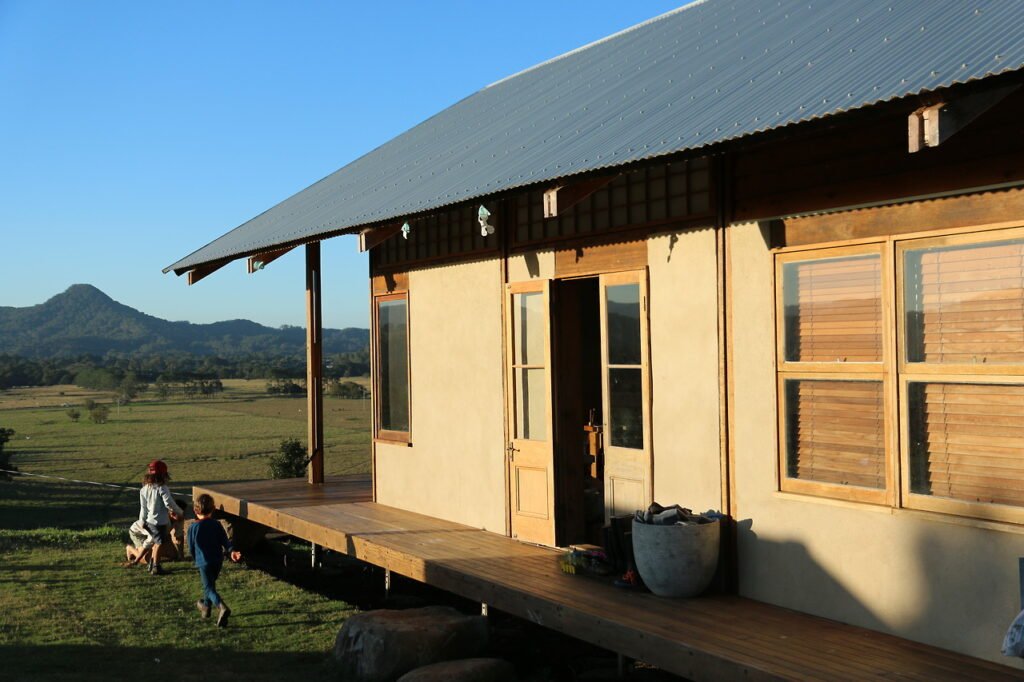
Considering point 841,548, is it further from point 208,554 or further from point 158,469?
point 158,469

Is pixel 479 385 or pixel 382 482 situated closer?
pixel 479 385

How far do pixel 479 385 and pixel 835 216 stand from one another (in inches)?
162

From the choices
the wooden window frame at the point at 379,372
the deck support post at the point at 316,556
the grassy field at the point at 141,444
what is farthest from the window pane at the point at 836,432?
the grassy field at the point at 141,444

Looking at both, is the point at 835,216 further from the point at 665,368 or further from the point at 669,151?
the point at 665,368

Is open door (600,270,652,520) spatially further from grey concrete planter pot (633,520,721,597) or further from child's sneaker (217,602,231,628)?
child's sneaker (217,602,231,628)

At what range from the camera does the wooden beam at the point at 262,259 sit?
1195cm

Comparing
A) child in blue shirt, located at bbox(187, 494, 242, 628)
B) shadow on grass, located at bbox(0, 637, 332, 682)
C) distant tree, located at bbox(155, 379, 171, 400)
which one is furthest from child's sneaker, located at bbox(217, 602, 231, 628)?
distant tree, located at bbox(155, 379, 171, 400)

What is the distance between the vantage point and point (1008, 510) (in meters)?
5.29

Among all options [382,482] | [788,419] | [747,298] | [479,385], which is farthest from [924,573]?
[382,482]

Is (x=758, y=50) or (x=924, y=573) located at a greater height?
(x=758, y=50)

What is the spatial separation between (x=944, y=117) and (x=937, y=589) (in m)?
2.31

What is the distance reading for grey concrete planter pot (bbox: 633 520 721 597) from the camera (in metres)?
6.65

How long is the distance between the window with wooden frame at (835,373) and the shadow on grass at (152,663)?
11.8 feet

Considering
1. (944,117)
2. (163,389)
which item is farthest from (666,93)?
(163,389)
